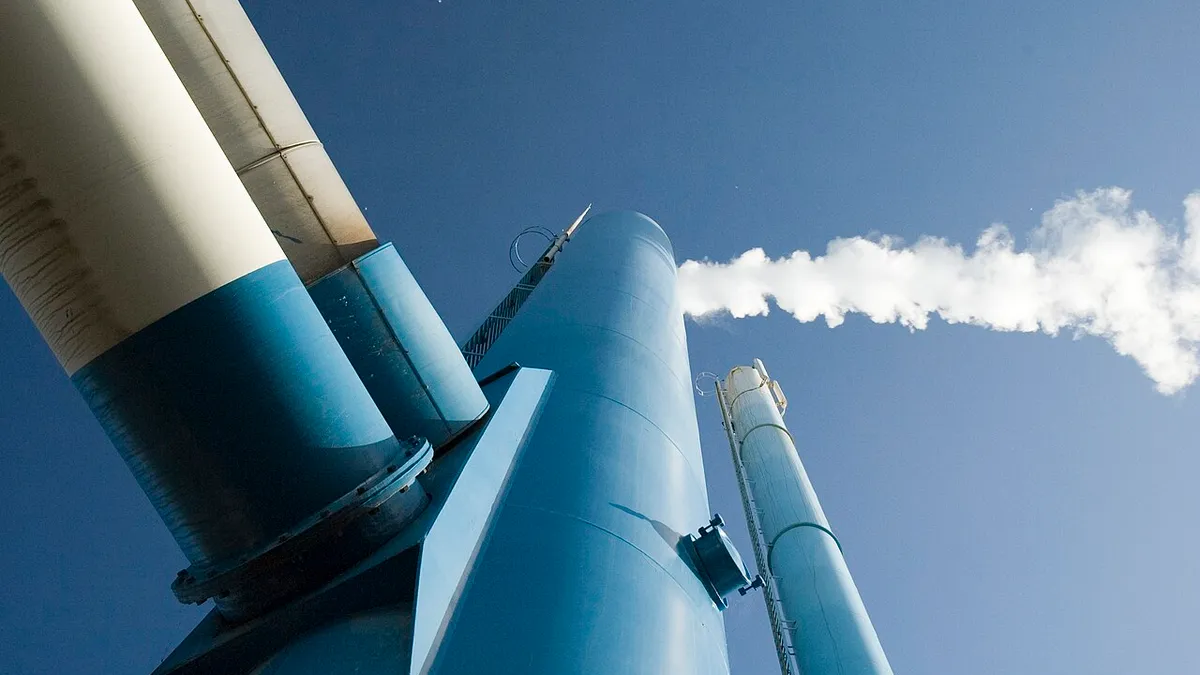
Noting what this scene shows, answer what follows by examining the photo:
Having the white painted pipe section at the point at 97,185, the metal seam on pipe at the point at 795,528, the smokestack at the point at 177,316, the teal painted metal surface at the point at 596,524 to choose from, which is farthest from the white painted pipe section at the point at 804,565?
the white painted pipe section at the point at 97,185

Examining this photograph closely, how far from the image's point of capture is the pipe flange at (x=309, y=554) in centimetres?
369

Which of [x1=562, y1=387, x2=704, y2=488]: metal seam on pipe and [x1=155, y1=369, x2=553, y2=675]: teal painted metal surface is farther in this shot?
[x1=562, y1=387, x2=704, y2=488]: metal seam on pipe

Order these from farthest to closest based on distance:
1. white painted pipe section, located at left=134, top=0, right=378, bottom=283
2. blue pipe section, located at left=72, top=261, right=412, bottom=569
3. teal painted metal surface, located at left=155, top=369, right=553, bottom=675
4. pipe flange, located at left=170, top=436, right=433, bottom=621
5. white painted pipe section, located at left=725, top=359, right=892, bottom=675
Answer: white painted pipe section, located at left=725, top=359, right=892, bottom=675, white painted pipe section, located at left=134, top=0, right=378, bottom=283, pipe flange, located at left=170, top=436, right=433, bottom=621, teal painted metal surface, located at left=155, top=369, right=553, bottom=675, blue pipe section, located at left=72, top=261, right=412, bottom=569

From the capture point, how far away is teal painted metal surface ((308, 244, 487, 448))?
15.8 ft

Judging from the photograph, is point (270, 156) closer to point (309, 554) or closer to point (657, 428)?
point (309, 554)

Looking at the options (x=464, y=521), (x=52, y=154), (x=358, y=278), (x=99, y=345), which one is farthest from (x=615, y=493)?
(x=52, y=154)

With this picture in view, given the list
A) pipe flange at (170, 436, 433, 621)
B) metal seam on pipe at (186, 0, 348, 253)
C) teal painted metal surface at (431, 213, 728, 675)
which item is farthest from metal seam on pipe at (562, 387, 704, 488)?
pipe flange at (170, 436, 433, 621)

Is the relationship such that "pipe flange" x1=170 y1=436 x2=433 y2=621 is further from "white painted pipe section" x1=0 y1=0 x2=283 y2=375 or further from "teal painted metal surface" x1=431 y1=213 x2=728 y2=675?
"white painted pipe section" x1=0 y1=0 x2=283 y2=375

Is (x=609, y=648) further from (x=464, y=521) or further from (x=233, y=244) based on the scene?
(x=233, y=244)

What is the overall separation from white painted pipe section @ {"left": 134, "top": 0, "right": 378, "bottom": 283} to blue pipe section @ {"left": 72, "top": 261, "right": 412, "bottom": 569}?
108cm

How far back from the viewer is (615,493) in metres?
4.98

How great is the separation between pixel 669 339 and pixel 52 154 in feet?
21.1

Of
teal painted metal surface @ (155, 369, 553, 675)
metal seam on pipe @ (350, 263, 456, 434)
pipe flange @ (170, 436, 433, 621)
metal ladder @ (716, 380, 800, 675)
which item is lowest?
metal ladder @ (716, 380, 800, 675)

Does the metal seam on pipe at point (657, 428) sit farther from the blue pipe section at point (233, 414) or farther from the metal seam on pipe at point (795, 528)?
the metal seam on pipe at point (795, 528)
